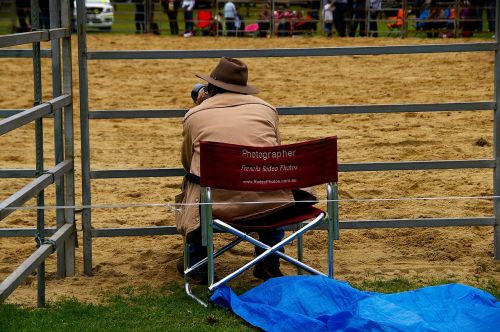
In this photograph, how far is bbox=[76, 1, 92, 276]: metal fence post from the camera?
6.48 m

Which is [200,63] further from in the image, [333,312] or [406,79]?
[333,312]

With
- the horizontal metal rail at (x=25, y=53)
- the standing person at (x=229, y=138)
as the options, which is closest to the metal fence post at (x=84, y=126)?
the horizontal metal rail at (x=25, y=53)

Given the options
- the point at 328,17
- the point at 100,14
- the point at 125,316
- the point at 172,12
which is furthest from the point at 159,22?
the point at 125,316

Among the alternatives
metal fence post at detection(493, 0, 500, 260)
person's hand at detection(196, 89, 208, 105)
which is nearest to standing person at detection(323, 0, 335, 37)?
metal fence post at detection(493, 0, 500, 260)

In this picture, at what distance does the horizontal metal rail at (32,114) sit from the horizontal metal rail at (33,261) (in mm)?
769

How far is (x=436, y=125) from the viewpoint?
11852 millimetres

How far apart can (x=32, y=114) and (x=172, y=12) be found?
2048 centimetres

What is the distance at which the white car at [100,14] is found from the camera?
26.0m

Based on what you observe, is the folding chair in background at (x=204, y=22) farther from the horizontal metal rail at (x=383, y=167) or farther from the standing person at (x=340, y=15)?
the horizontal metal rail at (x=383, y=167)

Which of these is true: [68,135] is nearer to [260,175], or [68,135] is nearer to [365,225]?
[260,175]

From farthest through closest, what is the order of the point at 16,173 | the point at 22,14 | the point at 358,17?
the point at 22,14 → the point at 358,17 → the point at 16,173

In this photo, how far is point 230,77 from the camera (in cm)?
639

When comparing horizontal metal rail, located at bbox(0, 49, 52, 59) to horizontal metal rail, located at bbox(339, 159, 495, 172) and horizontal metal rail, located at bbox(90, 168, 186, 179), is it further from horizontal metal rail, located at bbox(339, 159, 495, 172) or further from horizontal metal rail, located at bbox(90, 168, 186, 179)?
horizontal metal rail, located at bbox(339, 159, 495, 172)

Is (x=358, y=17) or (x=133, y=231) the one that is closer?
(x=133, y=231)
